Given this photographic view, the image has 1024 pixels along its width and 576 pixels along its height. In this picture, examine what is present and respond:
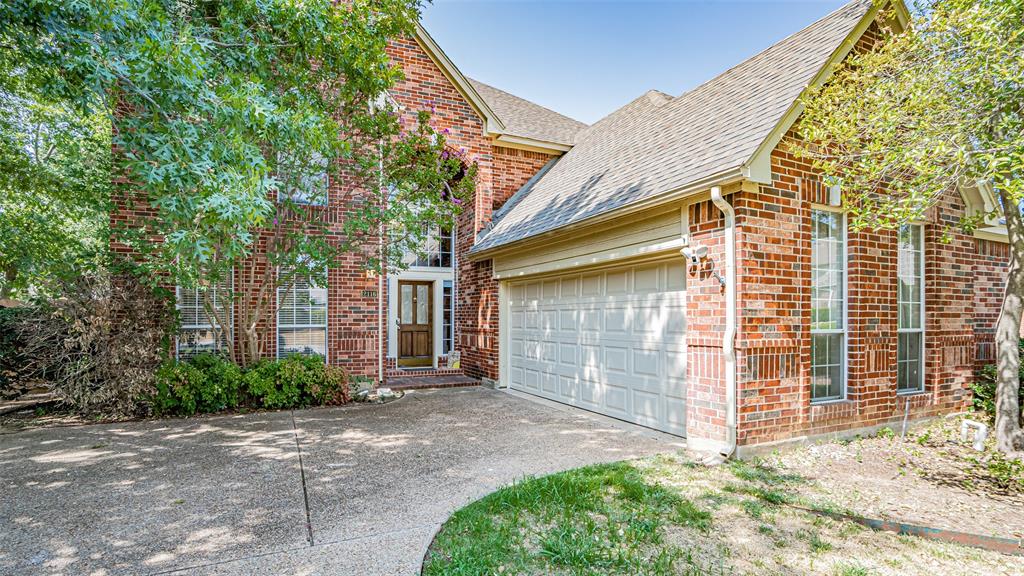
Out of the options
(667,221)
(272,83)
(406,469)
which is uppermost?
(272,83)

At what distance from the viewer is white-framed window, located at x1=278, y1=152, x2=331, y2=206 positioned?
7934mm

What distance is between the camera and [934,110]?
486cm

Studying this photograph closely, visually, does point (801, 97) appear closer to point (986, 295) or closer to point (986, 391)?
point (986, 295)

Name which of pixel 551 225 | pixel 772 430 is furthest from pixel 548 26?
pixel 772 430

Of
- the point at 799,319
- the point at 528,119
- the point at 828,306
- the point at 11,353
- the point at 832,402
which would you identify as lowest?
the point at 832,402

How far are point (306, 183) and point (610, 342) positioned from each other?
5872 mm

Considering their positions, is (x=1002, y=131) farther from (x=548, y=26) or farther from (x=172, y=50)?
(x=548, y=26)

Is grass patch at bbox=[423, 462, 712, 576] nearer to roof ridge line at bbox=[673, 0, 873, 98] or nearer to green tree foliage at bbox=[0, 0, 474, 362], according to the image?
green tree foliage at bbox=[0, 0, 474, 362]

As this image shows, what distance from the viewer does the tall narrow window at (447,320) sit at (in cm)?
1262

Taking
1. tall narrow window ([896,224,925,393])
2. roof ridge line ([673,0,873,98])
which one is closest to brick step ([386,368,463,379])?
roof ridge line ([673,0,873,98])

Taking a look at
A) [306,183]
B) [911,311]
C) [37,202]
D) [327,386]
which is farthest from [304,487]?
[37,202]

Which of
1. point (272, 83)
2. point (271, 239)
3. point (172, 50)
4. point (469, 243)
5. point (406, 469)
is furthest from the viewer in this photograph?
point (469, 243)

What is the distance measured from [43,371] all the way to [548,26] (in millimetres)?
11159

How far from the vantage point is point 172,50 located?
14.2 feet
